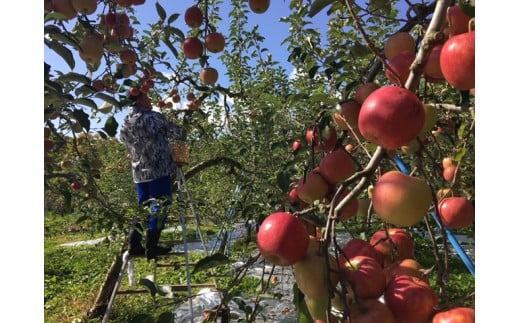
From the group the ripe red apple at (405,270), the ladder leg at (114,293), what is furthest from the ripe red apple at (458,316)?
the ladder leg at (114,293)

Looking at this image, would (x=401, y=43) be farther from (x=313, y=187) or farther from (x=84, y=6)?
(x=84, y=6)

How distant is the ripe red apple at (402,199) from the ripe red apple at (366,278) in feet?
0.27

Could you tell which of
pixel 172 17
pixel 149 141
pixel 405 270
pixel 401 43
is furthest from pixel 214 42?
pixel 405 270

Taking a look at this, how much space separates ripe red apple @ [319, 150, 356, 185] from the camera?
965 millimetres

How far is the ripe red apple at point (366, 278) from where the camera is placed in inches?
25.1

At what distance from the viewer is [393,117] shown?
0.55 m

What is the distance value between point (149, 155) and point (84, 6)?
175cm

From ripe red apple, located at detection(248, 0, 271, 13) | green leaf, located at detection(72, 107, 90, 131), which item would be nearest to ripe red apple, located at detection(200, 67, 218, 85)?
ripe red apple, located at detection(248, 0, 271, 13)

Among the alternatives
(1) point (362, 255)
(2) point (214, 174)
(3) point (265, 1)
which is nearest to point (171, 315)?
(1) point (362, 255)
